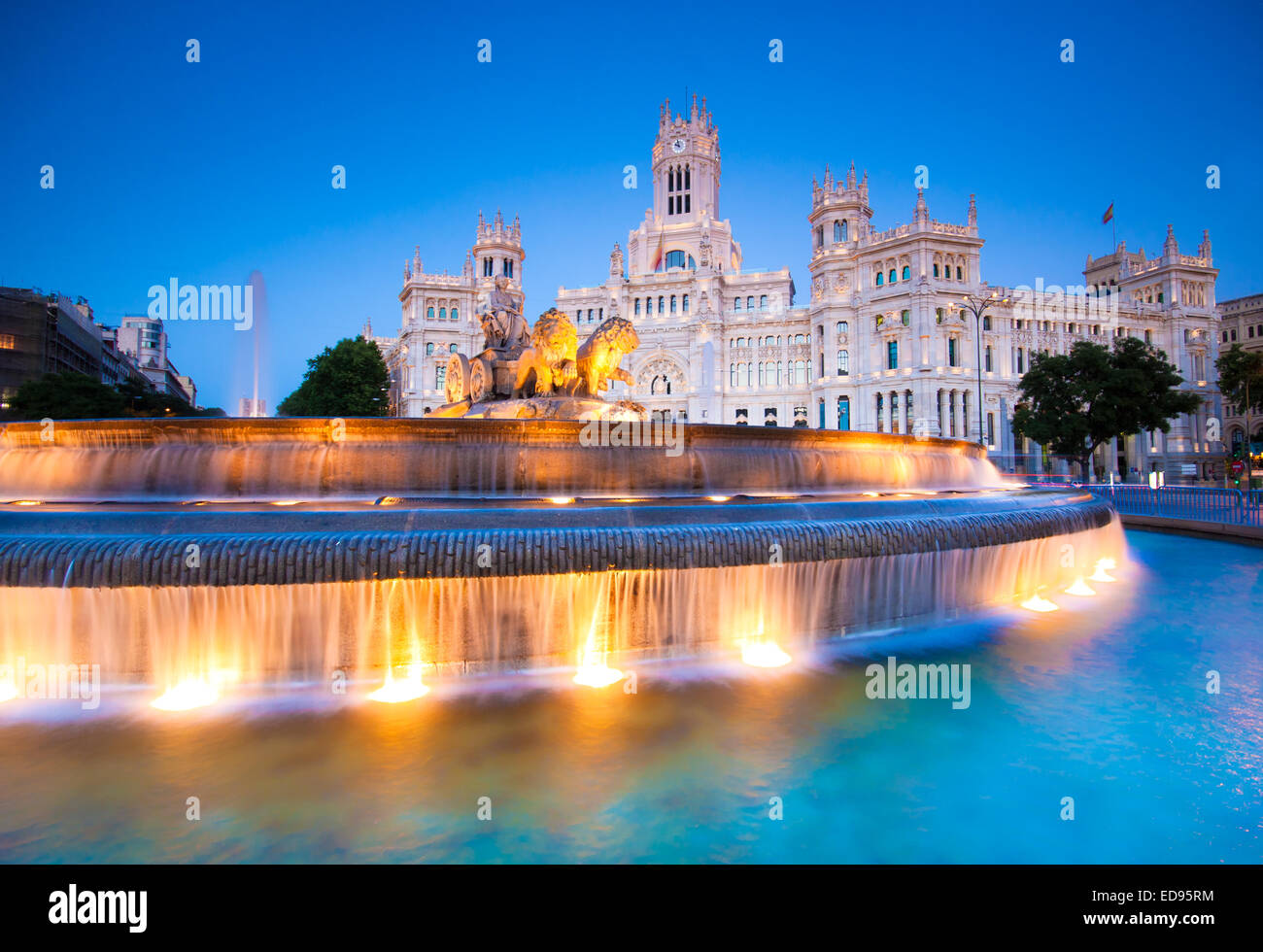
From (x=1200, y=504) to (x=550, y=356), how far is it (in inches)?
767

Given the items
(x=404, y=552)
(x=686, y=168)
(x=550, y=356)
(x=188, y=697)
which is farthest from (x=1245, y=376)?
(x=686, y=168)

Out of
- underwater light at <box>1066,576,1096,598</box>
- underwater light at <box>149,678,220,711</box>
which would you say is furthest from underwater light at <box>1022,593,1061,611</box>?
underwater light at <box>149,678,220,711</box>

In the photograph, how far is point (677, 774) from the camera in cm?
399

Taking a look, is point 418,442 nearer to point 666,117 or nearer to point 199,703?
point 199,703

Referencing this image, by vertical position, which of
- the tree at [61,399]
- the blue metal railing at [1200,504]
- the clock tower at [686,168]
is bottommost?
the blue metal railing at [1200,504]

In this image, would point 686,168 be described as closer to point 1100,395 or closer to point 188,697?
point 1100,395

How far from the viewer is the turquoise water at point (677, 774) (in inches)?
129

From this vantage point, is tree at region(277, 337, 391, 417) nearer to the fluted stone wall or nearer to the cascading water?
the cascading water

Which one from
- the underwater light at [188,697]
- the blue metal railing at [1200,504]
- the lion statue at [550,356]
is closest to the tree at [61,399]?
the lion statue at [550,356]

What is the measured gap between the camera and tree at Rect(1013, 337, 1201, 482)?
33.5m

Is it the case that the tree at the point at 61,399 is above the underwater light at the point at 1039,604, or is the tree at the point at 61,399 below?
above

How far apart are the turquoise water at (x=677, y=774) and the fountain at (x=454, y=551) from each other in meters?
0.52

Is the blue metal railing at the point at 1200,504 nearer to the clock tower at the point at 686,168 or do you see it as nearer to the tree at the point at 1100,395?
the tree at the point at 1100,395
